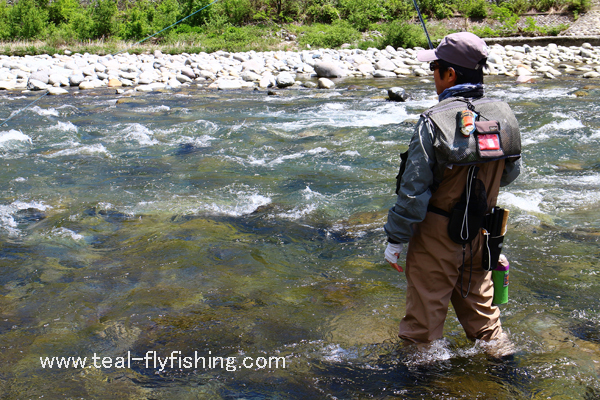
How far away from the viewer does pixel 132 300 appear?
3.54m

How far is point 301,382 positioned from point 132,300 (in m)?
1.54

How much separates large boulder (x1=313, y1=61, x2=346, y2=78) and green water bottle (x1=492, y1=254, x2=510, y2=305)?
1467cm

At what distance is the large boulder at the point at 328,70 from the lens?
16516 mm

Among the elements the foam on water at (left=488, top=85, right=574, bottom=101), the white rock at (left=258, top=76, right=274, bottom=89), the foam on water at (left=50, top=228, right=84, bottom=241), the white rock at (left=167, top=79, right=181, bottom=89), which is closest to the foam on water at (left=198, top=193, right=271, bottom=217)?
the foam on water at (left=50, top=228, right=84, bottom=241)

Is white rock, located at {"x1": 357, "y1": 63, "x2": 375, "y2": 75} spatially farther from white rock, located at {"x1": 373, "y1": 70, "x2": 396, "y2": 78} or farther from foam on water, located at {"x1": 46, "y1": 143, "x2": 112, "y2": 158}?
foam on water, located at {"x1": 46, "y1": 143, "x2": 112, "y2": 158}

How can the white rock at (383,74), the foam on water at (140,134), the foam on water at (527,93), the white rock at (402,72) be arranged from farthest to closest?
the white rock at (402,72) → the white rock at (383,74) → the foam on water at (527,93) → the foam on water at (140,134)

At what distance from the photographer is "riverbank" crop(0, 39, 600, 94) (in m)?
14.9

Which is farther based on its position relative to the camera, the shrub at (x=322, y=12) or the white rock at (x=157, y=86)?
the shrub at (x=322, y=12)

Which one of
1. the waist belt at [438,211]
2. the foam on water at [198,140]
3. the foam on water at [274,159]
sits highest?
the waist belt at [438,211]

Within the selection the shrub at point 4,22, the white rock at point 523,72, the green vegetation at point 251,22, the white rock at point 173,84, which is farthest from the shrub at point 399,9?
the shrub at point 4,22

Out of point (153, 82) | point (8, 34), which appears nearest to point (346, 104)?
point (153, 82)

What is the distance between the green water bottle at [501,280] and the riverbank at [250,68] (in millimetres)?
12424

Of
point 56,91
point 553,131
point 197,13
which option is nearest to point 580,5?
point 197,13

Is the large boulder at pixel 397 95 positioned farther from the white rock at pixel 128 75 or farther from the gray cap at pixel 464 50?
the gray cap at pixel 464 50
